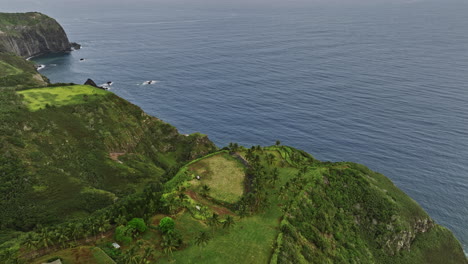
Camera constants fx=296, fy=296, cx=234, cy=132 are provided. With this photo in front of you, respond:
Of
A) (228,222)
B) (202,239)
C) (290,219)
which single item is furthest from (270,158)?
(202,239)

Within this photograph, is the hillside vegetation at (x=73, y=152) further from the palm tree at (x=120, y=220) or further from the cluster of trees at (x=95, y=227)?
the palm tree at (x=120, y=220)

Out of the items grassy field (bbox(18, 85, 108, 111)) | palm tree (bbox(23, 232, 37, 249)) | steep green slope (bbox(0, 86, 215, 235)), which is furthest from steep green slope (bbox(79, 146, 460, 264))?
grassy field (bbox(18, 85, 108, 111))

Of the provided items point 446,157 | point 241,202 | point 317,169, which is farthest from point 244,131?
point 446,157

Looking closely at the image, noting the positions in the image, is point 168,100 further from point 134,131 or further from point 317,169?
point 317,169

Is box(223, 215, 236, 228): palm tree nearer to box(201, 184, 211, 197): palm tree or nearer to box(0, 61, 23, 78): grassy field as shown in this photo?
box(201, 184, 211, 197): palm tree

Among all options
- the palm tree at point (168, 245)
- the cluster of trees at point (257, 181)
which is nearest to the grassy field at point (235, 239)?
the palm tree at point (168, 245)
